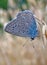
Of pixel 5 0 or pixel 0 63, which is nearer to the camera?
pixel 0 63

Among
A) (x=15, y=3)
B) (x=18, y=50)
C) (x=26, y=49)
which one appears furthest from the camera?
(x=15, y=3)

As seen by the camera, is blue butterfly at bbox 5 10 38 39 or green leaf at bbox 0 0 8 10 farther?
green leaf at bbox 0 0 8 10

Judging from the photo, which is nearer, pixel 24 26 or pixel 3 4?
pixel 24 26

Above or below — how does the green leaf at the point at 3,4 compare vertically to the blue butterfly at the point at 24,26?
above

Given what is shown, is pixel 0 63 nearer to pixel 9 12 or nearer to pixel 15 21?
pixel 9 12

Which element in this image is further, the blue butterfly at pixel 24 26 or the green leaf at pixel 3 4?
the green leaf at pixel 3 4

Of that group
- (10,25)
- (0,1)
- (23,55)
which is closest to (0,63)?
(23,55)

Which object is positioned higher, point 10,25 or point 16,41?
point 10,25

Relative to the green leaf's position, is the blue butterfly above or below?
below
